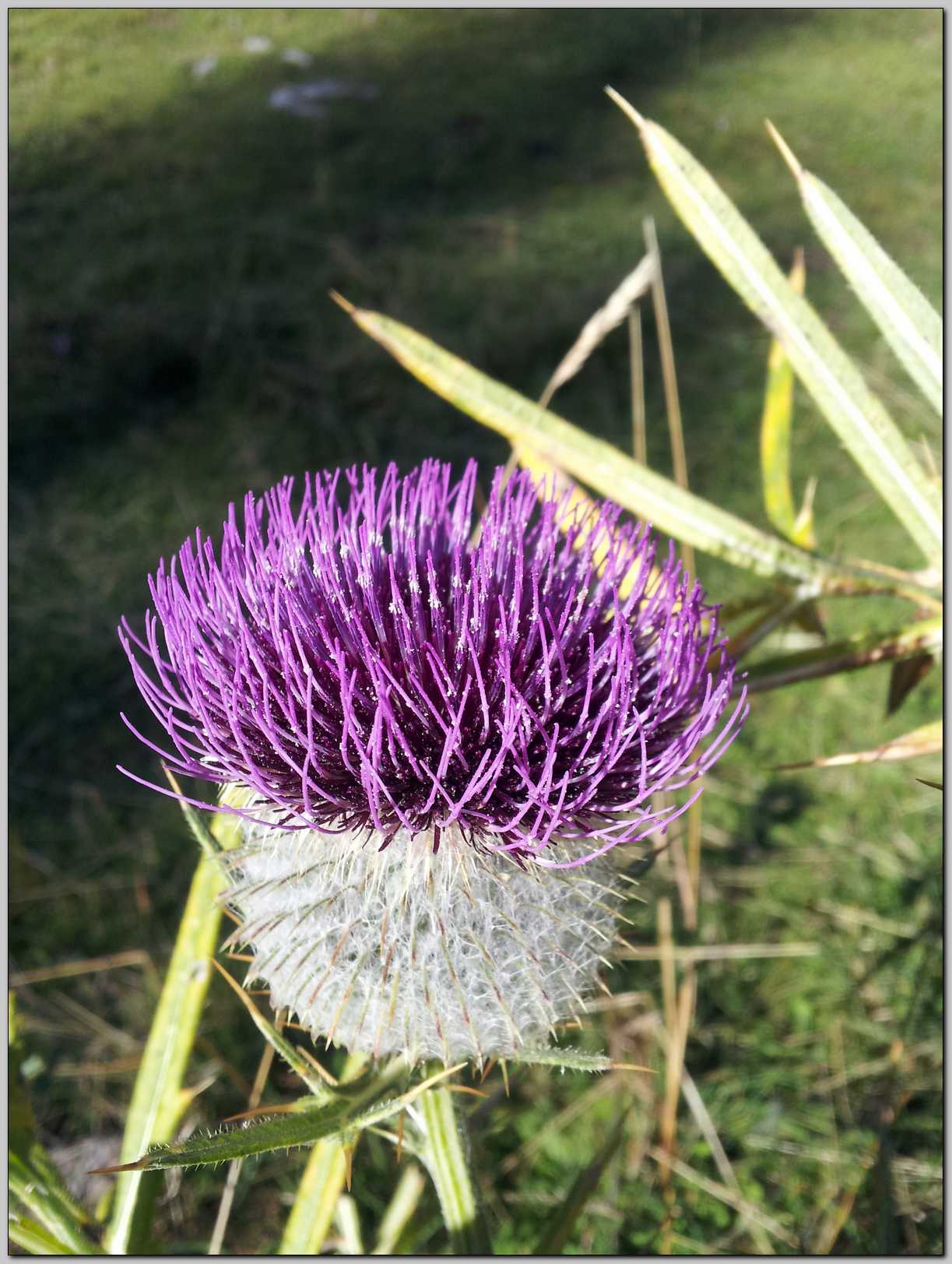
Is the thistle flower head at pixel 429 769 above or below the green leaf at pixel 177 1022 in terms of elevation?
above

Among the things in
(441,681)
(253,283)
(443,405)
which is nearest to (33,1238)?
(441,681)

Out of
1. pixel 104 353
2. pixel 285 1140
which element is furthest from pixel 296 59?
pixel 285 1140

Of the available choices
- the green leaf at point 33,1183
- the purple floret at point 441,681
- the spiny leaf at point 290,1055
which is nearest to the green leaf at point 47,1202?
the green leaf at point 33,1183

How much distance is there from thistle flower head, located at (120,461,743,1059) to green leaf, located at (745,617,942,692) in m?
0.16

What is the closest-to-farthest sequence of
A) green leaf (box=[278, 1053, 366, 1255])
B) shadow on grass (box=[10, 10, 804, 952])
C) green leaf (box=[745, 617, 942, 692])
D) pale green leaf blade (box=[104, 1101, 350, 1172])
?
1. pale green leaf blade (box=[104, 1101, 350, 1172])
2. green leaf (box=[278, 1053, 366, 1255])
3. green leaf (box=[745, 617, 942, 692])
4. shadow on grass (box=[10, 10, 804, 952])

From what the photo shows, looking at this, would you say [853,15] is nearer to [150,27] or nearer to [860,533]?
[860,533]

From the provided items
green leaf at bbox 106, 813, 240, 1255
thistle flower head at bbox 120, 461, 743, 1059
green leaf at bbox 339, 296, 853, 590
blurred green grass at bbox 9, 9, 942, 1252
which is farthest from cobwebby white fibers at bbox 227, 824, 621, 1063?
green leaf at bbox 339, 296, 853, 590

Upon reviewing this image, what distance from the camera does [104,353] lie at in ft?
7.39

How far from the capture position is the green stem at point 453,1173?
2.22 feet

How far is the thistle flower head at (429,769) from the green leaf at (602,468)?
0.17 metres

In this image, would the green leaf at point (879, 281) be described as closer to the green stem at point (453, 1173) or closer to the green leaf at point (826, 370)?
the green leaf at point (826, 370)

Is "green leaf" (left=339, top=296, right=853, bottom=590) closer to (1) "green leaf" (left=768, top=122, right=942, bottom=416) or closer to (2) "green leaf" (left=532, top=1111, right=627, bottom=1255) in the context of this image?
(1) "green leaf" (left=768, top=122, right=942, bottom=416)

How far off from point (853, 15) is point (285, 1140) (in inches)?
151

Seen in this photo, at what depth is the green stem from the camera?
68 cm
